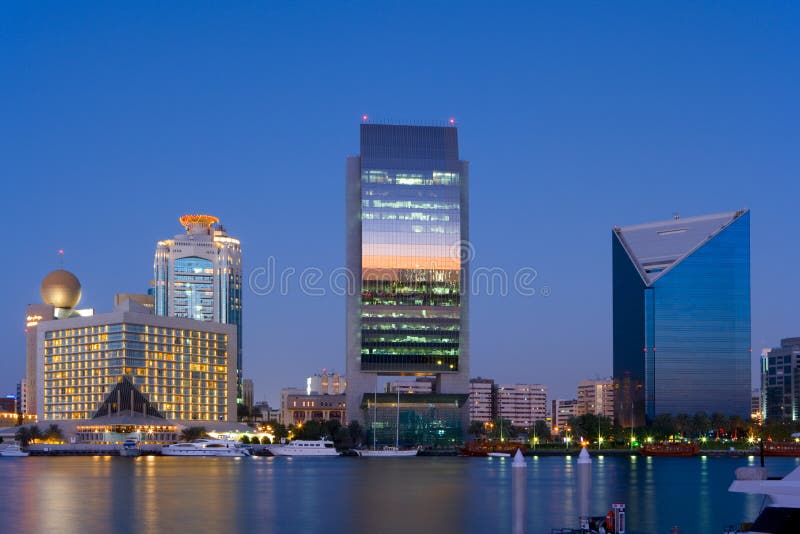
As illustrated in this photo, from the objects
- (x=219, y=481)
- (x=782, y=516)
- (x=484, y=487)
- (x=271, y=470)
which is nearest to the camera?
(x=782, y=516)

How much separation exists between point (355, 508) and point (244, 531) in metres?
17.4

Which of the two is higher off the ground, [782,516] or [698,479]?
[782,516]

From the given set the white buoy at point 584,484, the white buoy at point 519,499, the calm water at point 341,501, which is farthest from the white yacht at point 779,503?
the calm water at point 341,501

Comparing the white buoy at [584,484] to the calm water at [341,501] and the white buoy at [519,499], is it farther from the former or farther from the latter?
the calm water at [341,501]

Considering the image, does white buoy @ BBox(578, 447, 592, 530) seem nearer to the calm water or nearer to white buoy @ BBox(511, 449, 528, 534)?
white buoy @ BBox(511, 449, 528, 534)

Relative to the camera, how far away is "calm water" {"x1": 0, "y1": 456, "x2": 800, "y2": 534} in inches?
2928

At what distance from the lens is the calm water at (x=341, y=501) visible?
244 ft

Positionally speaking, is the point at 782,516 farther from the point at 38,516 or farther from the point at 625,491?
the point at 625,491

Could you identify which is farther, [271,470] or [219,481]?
[271,470]

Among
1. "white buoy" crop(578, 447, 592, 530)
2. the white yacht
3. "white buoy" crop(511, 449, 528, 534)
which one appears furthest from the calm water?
the white yacht

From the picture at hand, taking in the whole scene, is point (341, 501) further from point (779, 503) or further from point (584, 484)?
point (779, 503)

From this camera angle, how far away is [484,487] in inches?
4392

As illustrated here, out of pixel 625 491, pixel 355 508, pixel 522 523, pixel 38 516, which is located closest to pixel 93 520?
pixel 38 516

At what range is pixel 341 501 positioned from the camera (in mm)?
93312
